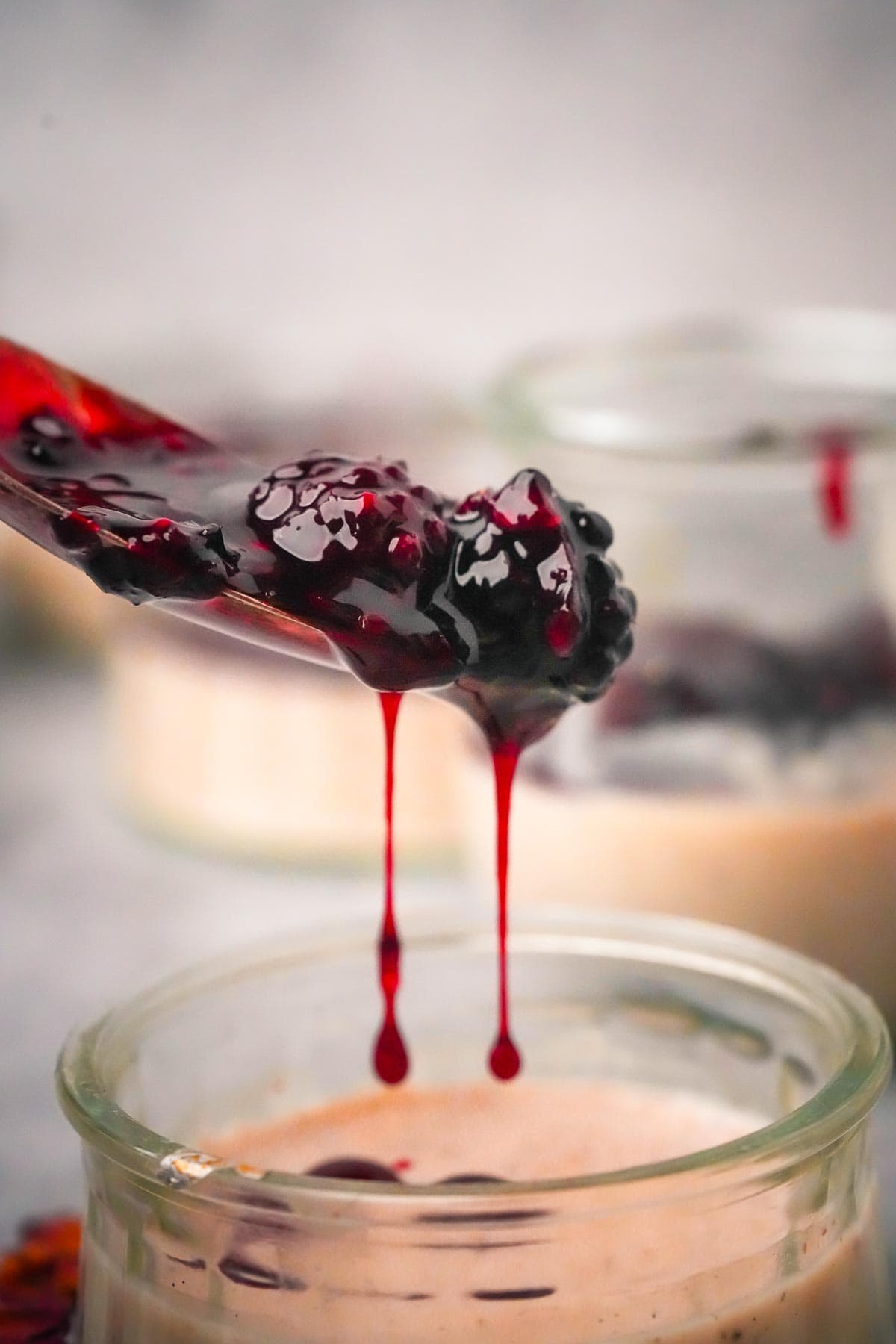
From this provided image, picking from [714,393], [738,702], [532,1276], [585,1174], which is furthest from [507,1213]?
[714,393]

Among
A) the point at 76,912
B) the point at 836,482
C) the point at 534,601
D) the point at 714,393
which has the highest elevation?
the point at 714,393

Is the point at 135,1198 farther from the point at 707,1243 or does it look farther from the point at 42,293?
the point at 42,293

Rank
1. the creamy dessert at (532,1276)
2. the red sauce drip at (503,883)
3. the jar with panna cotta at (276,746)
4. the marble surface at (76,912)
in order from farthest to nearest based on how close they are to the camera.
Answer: the jar with panna cotta at (276,746) < the marble surface at (76,912) < the red sauce drip at (503,883) < the creamy dessert at (532,1276)

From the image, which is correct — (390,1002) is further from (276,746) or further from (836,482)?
(276,746)

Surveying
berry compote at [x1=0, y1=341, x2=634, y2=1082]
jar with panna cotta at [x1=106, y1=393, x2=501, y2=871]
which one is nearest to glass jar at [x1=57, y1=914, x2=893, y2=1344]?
berry compote at [x1=0, y1=341, x2=634, y2=1082]

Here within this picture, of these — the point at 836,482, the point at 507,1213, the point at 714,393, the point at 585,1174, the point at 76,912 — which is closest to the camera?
the point at 507,1213

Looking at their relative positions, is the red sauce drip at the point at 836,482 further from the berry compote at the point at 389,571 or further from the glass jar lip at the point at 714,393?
the berry compote at the point at 389,571

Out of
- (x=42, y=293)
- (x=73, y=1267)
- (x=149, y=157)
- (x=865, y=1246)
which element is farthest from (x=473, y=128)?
(x=865, y=1246)

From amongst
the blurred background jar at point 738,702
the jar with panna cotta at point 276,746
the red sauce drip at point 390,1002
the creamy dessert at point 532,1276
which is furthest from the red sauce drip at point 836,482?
the creamy dessert at point 532,1276
